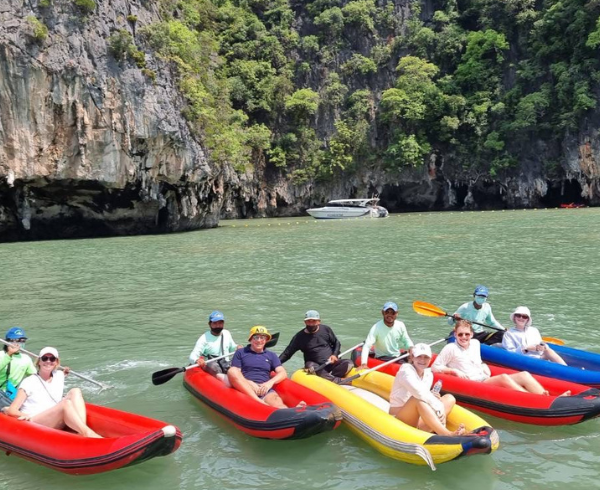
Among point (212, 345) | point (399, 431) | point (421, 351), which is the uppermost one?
point (421, 351)

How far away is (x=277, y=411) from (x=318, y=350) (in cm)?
172

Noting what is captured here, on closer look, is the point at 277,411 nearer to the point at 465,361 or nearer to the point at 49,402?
the point at 49,402

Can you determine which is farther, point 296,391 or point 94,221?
point 94,221

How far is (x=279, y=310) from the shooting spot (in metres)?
11.3

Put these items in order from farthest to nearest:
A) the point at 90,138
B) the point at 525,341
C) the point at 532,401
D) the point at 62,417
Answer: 1. the point at 90,138
2. the point at 525,341
3. the point at 532,401
4. the point at 62,417

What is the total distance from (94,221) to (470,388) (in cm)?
3088

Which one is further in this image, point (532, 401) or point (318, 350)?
point (318, 350)

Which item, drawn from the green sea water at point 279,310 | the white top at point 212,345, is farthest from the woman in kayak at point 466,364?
the white top at point 212,345

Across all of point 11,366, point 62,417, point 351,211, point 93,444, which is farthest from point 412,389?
point 351,211

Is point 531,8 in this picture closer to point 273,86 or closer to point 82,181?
point 273,86

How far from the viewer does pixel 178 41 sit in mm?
34094

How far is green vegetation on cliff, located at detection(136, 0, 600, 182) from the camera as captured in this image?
44.5 metres

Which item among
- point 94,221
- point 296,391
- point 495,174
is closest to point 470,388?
point 296,391

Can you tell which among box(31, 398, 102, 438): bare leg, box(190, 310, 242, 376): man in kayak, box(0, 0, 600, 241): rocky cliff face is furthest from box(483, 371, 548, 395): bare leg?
box(0, 0, 600, 241): rocky cliff face
